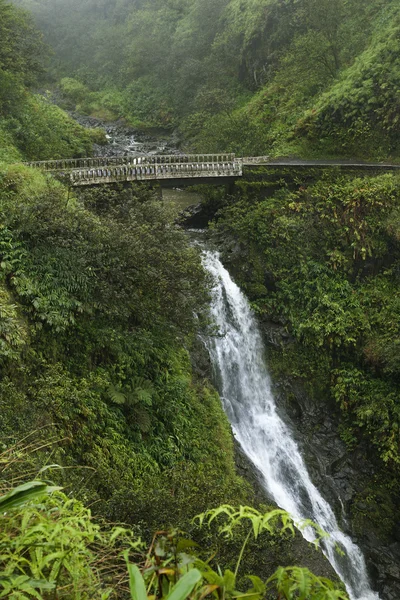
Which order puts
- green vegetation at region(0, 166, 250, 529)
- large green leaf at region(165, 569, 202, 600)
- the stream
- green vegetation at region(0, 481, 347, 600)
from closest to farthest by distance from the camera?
large green leaf at region(165, 569, 202, 600), green vegetation at region(0, 481, 347, 600), green vegetation at region(0, 166, 250, 529), the stream

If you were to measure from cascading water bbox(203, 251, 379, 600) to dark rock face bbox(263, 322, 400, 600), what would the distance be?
30 centimetres

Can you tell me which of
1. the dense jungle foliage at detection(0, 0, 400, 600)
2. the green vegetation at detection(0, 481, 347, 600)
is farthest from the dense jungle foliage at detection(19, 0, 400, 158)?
the green vegetation at detection(0, 481, 347, 600)

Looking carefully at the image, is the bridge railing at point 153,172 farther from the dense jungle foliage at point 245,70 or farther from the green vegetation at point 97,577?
the green vegetation at point 97,577

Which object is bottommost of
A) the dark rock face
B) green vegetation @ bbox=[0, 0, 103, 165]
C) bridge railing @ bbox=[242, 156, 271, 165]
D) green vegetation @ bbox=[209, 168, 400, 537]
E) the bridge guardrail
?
the dark rock face

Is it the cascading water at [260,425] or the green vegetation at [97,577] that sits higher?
the green vegetation at [97,577]

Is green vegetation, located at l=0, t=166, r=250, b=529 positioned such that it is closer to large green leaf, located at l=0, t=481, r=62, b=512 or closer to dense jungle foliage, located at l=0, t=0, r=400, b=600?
dense jungle foliage, located at l=0, t=0, r=400, b=600

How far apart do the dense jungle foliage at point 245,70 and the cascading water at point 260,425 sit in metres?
11.0

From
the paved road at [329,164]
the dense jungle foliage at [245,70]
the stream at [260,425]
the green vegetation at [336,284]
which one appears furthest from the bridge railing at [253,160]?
the stream at [260,425]

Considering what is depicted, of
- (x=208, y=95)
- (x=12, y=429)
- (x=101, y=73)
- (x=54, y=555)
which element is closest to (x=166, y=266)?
(x=12, y=429)

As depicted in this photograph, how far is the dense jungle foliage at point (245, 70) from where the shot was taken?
72.1ft

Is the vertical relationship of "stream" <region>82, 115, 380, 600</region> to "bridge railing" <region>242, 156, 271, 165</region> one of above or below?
below

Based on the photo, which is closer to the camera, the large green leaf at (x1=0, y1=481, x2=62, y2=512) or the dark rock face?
the large green leaf at (x1=0, y1=481, x2=62, y2=512)

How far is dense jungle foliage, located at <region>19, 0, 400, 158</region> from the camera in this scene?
22.0 meters

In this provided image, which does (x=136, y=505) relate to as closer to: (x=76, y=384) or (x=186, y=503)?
(x=186, y=503)
